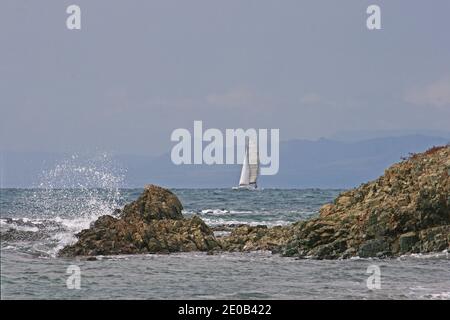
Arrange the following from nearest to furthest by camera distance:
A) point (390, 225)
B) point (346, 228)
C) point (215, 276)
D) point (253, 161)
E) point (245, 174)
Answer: point (215, 276), point (390, 225), point (346, 228), point (253, 161), point (245, 174)

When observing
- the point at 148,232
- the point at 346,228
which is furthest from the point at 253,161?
the point at 346,228

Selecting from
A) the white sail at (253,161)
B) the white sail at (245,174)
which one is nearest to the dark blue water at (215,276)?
the white sail at (253,161)

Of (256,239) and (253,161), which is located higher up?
(253,161)

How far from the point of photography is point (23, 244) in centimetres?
4278

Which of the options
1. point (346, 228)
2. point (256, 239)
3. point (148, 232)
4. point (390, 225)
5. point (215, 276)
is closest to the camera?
point (215, 276)

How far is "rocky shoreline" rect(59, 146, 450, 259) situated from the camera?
37.9 meters

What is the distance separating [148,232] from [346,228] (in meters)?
10.6

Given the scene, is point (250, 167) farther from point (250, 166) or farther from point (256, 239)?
point (256, 239)

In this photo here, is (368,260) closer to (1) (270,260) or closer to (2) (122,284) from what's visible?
(1) (270,260)

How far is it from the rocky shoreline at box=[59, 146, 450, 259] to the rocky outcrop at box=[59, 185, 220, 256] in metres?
0.05

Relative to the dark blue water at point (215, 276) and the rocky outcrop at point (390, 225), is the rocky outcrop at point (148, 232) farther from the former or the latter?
the rocky outcrop at point (390, 225)

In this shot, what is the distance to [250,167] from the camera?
167 metres

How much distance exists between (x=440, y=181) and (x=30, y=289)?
22.0m
